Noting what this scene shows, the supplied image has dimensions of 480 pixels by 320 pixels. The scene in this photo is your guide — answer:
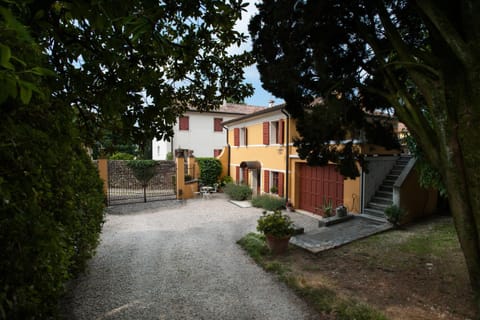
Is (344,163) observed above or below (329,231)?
above

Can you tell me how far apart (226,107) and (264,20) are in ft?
67.9

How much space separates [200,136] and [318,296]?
69.3 feet

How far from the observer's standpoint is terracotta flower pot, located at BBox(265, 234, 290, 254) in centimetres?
750

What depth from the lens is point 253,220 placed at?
1195 cm

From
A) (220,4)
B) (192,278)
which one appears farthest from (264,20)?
(192,278)

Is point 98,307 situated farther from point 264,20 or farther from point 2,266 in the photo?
point 264,20

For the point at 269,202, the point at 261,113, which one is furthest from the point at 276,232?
the point at 261,113

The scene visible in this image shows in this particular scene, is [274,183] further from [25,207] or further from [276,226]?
[25,207]

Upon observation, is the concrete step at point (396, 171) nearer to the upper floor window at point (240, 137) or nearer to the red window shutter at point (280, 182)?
the red window shutter at point (280, 182)

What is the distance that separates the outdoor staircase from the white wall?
16.9 meters

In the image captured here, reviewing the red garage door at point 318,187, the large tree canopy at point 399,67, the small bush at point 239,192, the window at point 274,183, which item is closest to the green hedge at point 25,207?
the large tree canopy at point 399,67

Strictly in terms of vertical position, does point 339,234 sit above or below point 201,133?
below

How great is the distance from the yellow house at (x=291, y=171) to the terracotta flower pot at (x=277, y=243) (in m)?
4.70

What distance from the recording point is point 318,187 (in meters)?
12.9
